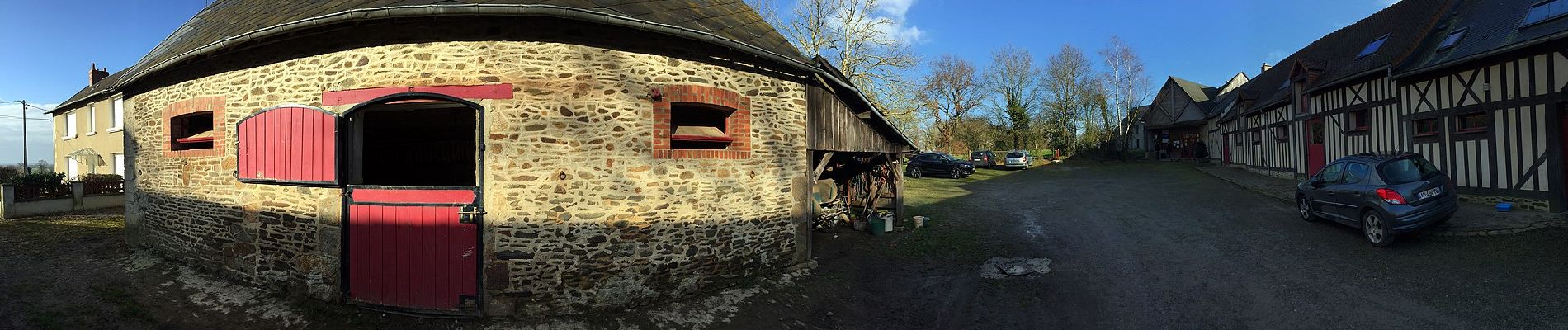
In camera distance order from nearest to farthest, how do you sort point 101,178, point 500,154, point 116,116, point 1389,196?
point 500,154
point 1389,196
point 101,178
point 116,116

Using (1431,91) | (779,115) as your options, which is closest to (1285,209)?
(1431,91)

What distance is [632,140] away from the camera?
5746 millimetres

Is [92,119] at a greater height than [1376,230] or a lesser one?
greater

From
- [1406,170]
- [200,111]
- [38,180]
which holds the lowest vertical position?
[1406,170]

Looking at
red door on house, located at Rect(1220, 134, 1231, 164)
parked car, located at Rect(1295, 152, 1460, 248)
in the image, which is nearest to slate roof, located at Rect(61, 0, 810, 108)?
parked car, located at Rect(1295, 152, 1460, 248)

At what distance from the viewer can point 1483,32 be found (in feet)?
31.3

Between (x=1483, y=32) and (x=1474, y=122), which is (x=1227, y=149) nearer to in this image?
(x=1483, y=32)

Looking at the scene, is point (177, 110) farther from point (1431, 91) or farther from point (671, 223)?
point (1431, 91)

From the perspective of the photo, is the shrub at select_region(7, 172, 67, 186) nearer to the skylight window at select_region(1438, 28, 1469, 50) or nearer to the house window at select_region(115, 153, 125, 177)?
the house window at select_region(115, 153, 125, 177)

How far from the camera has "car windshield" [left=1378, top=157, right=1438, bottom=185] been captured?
7.13m

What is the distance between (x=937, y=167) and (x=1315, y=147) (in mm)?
12038

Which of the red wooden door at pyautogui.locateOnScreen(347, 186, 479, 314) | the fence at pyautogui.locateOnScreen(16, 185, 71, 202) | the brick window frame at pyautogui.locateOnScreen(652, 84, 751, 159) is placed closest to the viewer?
the red wooden door at pyautogui.locateOnScreen(347, 186, 479, 314)

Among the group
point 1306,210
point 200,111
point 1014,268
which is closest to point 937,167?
point 1306,210

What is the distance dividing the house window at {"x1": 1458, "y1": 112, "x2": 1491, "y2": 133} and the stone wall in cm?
1198
